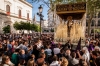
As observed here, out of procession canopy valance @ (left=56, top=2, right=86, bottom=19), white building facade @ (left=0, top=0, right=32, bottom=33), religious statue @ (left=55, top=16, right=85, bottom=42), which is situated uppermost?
white building facade @ (left=0, top=0, right=32, bottom=33)

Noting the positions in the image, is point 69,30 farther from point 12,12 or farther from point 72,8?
point 12,12

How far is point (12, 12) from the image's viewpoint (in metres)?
44.8

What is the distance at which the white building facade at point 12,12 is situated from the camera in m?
39.6

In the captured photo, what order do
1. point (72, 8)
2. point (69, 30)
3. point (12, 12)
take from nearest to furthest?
1. point (72, 8)
2. point (69, 30)
3. point (12, 12)

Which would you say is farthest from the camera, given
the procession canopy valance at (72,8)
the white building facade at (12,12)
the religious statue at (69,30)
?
the white building facade at (12,12)

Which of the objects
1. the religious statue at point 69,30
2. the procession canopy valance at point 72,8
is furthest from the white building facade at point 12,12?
the procession canopy valance at point 72,8

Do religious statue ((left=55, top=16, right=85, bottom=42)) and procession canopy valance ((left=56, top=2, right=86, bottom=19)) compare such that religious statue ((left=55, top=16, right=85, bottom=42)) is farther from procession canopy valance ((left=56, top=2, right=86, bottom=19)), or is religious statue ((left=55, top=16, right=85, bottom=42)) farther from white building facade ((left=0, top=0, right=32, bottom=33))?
white building facade ((left=0, top=0, right=32, bottom=33))

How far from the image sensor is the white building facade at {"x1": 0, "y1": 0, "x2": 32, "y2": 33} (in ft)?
130

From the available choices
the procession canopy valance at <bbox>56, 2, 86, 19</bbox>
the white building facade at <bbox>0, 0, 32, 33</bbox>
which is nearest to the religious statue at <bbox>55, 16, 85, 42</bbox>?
the procession canopy valance at <bbox>56, 2, 86, 19</bbox>

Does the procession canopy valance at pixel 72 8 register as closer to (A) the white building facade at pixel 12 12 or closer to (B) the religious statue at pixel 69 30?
(B) the religious statue at pixel 69 30

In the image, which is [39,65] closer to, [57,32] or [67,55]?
[67,55]

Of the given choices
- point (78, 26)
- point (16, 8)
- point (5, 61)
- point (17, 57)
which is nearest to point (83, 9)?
point (78, 26)

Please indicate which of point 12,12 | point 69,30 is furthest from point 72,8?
point 12,12

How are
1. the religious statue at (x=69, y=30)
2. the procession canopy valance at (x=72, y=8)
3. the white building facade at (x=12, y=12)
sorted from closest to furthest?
the procession canopy valance at (x=72, y=8), the religious statue at (x=69, y=30), the white building facade at (x=12, y=12)
